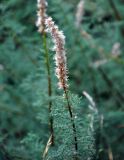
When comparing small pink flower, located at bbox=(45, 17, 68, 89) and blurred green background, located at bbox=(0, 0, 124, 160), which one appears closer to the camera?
small pink flower, located at bbox=(45, 17, 68, 89)

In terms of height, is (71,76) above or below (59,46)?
above

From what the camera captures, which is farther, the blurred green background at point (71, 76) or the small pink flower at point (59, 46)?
the blurred green background at point (71, 76)

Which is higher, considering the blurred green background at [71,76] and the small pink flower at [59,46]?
the blurred green background at [71,76]

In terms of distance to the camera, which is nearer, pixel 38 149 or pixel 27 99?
pixel 38 149

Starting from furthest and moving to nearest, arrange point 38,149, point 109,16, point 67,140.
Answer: point 109,16
point 38,149
point 67,140

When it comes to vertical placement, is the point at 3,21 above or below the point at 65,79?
above

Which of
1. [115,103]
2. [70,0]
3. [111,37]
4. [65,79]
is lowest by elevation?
[65,79]

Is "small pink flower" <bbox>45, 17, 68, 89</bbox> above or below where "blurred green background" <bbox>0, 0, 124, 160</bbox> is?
below

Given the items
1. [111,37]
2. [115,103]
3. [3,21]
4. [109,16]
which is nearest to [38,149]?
[3,21]

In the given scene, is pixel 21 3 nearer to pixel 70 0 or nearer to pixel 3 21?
pixel 70 0

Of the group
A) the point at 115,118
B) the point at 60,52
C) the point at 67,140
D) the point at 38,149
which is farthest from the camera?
the point at 115,118

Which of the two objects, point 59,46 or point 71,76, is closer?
point 59,46
